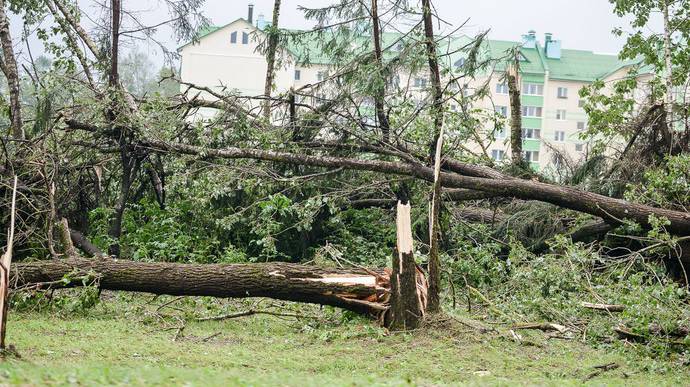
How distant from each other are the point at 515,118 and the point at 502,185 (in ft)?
10.3

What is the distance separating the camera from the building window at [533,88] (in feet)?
161

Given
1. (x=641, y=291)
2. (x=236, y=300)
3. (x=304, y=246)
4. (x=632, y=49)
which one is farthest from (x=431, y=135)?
(x=632, y=49)

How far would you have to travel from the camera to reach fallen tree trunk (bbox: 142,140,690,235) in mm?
9562

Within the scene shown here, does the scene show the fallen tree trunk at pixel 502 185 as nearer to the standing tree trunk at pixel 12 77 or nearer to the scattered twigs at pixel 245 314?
the standing tree trunk at pixel 12 77

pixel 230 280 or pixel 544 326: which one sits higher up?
pixel 230 280

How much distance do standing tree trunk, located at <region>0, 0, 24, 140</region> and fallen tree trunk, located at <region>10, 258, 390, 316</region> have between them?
132 inches

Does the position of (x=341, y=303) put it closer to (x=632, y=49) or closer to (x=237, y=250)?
(x=237, y=250)

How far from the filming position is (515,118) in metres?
13.0

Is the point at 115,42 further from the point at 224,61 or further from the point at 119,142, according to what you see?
the point at 224,61

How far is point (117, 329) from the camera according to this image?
294 inches

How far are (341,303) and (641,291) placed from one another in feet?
→ 8.71

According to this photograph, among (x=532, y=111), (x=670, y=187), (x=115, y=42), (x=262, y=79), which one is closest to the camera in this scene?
(x=670, y=187)

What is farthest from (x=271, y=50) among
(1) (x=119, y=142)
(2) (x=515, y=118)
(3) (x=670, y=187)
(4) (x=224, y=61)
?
(4) (x=224, y=61)

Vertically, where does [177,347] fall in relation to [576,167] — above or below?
below
